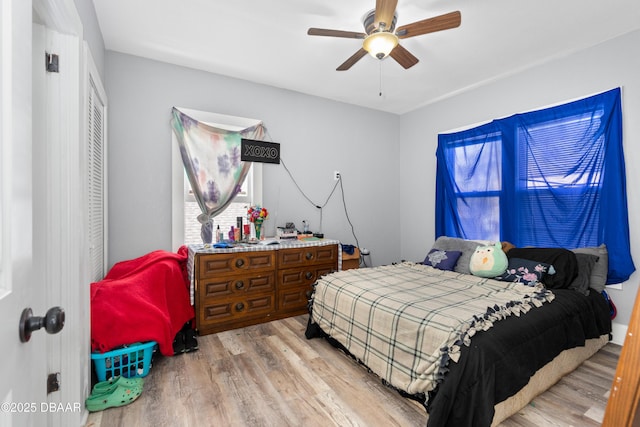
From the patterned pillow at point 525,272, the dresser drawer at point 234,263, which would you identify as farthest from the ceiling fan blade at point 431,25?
the dresser drawer at point 234,263

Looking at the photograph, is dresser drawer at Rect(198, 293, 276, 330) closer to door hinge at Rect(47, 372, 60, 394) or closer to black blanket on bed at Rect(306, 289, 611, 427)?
door hinge at Rect(47, 372, 60, 394)

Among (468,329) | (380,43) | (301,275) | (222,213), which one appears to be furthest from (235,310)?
(380,43)

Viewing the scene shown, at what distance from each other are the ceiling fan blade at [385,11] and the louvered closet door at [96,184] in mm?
1994

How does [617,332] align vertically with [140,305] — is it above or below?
below

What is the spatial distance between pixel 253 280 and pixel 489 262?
2.33 m

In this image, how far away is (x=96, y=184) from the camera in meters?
2.36

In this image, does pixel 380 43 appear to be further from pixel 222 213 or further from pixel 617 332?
pixel 617 332

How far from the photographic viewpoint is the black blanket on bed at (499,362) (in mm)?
1502

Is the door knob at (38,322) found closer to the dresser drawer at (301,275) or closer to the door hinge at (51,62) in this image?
the door hinge at (51,62)

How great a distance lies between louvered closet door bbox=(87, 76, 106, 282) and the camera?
6.82ft

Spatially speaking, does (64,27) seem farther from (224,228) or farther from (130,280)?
(224,228)

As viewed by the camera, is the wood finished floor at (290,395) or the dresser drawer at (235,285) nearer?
the wood finished floor at (290,395)

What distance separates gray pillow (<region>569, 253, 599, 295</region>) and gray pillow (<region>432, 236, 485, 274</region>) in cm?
81

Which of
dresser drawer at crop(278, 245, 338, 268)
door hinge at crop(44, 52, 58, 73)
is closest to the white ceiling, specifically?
door hinge at crop(44, 52, 58, 73)
